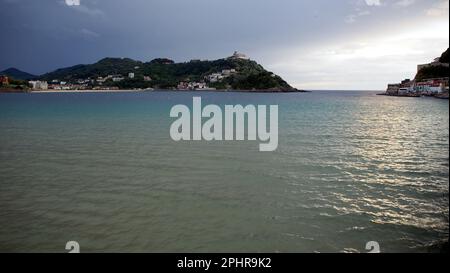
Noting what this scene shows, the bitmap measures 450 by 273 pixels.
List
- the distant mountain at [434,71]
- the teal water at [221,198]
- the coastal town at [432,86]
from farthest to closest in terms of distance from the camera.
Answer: the distant mountain at [434,71], the coastal town at [432,86], the teal water at [221,198]

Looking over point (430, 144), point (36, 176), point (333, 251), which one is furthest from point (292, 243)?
point (430, 144)

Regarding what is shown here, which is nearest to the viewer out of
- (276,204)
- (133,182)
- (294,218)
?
(294,218)

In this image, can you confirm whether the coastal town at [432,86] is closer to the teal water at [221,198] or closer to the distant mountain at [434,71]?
the distant mountain at [434,71]

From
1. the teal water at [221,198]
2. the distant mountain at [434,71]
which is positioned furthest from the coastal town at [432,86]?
the teal water at [221,198]

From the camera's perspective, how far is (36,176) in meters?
13.2

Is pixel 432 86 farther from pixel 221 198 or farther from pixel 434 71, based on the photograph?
pixel 221 198

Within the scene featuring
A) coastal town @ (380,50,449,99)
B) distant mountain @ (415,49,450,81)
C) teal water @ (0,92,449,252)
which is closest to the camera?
teal water @ (0,92,449,252)

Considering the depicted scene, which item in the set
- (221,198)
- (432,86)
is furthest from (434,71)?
(221,198)

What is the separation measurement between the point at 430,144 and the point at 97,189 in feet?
71.6

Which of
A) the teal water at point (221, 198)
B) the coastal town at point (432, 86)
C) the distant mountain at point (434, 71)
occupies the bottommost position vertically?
the teal water at point (221, 198)

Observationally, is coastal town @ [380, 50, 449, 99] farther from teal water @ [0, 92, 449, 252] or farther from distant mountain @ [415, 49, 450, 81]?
teal water @ [0, 92, 449, 252]

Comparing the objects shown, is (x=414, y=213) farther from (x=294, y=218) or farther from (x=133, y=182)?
(x=133, y=182)

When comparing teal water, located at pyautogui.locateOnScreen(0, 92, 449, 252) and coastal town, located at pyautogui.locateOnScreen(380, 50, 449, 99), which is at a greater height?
coastal town, located at pyautogui.locateOnScreen(380, 50, 449, 99)

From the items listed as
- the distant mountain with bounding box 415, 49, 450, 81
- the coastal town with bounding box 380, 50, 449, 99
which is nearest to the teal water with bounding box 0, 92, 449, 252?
the coastal town with bounding box 380, 50, 449, 99
